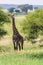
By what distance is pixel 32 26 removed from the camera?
2698cm

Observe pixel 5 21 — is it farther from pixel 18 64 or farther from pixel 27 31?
pixel 18 64

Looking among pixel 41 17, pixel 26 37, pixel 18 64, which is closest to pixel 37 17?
pixel 41 17

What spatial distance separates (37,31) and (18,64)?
18.5 m

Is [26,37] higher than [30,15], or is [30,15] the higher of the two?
[30,15]

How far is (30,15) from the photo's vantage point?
27.2 meters

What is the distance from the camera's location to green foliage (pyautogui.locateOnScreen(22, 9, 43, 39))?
26.6 meters

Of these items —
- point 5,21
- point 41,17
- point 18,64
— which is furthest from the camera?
point 41,17

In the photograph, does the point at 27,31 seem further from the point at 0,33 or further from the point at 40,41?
the point at 0,33

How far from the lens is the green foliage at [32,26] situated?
26.6 metres

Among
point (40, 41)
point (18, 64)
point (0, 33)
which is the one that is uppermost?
point (18, 64)

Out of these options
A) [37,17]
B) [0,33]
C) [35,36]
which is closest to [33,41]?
[35,36]

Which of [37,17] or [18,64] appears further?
[37,17]

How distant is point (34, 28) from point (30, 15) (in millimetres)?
1239

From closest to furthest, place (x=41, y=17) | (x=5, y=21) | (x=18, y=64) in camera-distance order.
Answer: (x=18, y=64) → (x=5, y=21) → (x=41, y=17)
